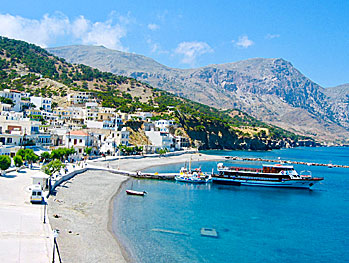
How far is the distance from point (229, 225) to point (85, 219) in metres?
13.5

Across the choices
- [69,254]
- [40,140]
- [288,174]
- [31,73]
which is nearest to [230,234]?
[69,254]

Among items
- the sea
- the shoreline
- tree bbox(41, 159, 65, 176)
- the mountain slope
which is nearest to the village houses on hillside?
the mountain slope

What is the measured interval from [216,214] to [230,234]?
6791mm

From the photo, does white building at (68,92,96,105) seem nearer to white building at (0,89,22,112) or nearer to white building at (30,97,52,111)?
white building at (30,97,52,111)

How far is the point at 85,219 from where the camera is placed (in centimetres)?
2809

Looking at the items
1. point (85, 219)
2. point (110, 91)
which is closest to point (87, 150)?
point (85, 219)

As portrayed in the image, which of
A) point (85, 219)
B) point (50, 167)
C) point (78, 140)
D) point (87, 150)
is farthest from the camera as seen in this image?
point (78, 140)

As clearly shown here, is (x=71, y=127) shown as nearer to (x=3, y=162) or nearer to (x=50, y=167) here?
(x=50, y=167)

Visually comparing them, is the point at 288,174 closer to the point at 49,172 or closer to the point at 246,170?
the point at 246,170

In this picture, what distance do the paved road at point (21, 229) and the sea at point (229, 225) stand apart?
20.5 ft

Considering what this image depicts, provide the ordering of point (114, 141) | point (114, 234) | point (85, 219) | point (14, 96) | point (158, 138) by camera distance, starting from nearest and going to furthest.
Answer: point (114, 234), point (85, 219), point (114, 141), point (14, 96), point (158, 138)

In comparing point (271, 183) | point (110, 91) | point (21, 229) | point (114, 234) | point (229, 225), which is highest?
point (110, 91)

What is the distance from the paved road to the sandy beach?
4.41 ft

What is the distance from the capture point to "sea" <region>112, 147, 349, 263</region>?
2444 cm
